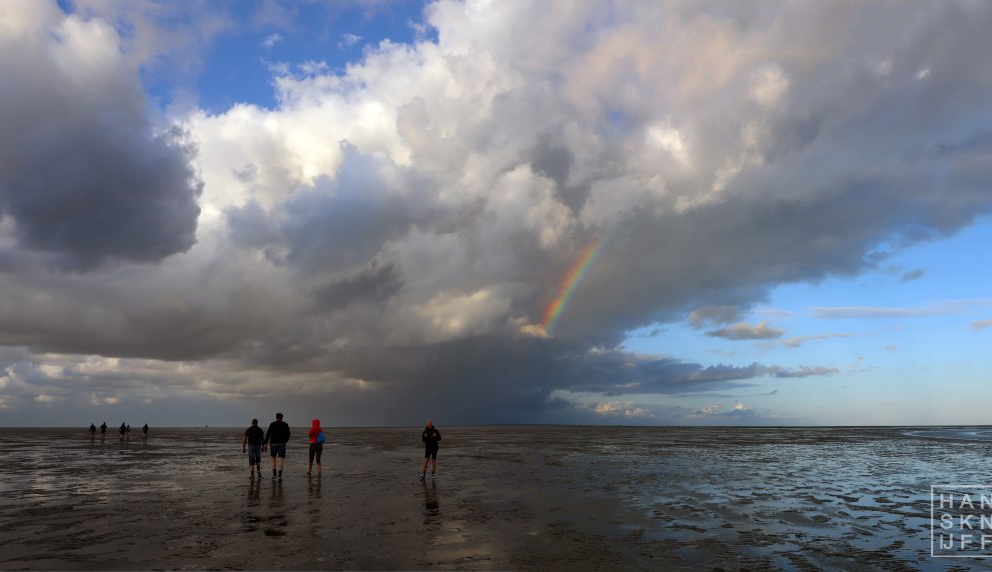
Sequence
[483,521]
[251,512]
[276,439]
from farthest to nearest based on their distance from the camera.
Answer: [276,439] < [251,512] < [483,521]

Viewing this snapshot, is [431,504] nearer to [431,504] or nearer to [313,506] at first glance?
[431,504]

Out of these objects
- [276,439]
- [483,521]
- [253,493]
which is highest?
[276,439]

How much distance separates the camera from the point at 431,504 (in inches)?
701

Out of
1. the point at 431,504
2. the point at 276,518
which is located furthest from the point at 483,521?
the point at 276,518

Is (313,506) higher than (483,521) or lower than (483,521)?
lower

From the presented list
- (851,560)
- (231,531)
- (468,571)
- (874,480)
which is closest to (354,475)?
(231,531)

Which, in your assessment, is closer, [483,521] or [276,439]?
[483,521]

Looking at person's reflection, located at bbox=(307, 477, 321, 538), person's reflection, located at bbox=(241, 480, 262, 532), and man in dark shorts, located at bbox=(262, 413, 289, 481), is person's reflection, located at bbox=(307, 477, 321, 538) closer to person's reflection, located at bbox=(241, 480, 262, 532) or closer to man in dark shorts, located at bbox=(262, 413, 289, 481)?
person's reflection, located at bbox=(241, 480, 262, 532)

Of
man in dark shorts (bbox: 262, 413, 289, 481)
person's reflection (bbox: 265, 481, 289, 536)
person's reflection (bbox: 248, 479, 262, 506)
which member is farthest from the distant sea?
man in dark shorts (bbox: 262, 413, 289, 481)

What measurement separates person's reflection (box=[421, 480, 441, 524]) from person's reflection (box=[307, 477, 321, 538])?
2.68 m

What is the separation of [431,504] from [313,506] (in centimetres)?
342

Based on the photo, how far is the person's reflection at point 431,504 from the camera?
15430 mm

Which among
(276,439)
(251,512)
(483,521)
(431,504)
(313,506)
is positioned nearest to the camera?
(483,521)

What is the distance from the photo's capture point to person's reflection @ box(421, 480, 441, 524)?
50.6 feet
